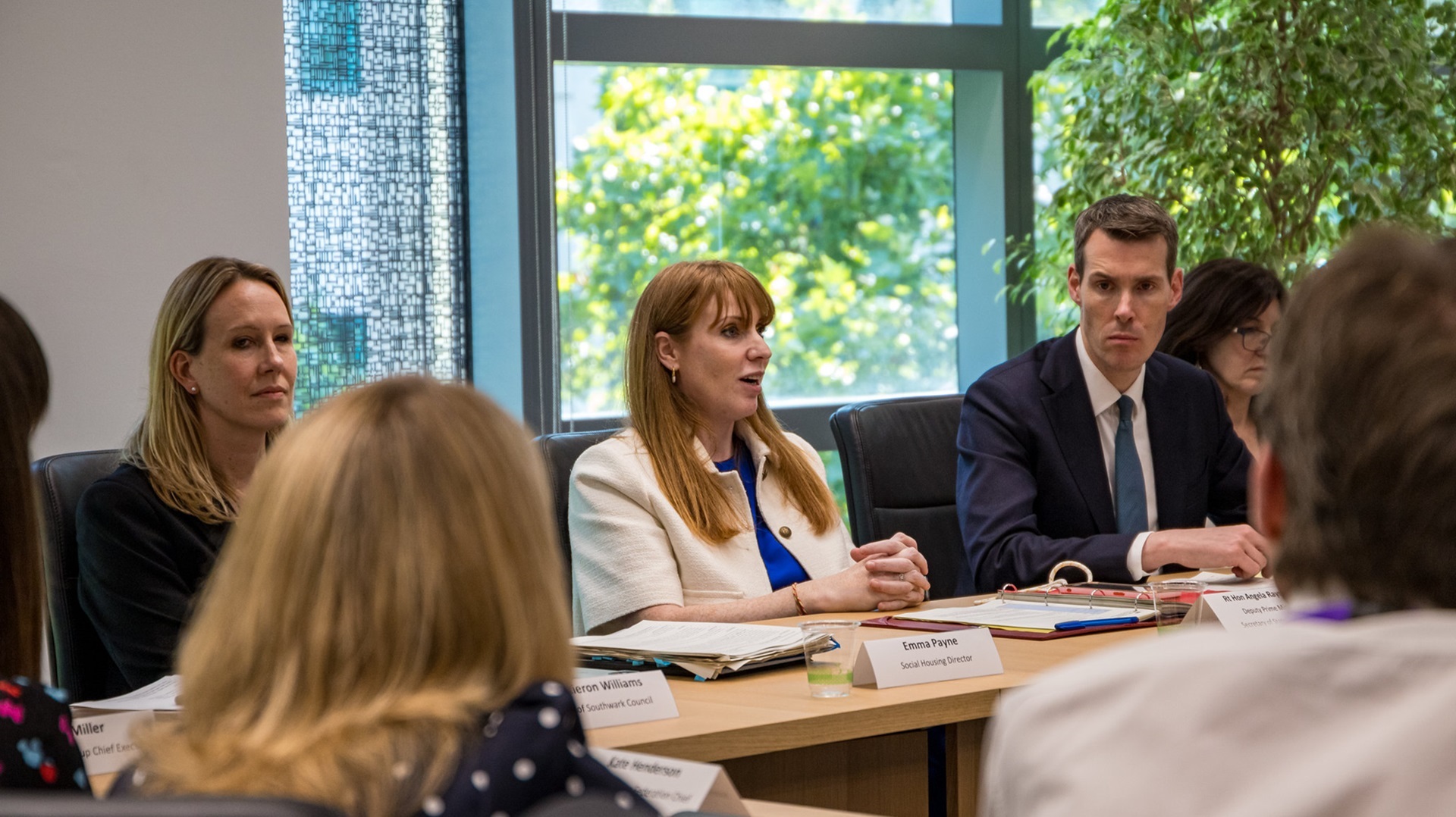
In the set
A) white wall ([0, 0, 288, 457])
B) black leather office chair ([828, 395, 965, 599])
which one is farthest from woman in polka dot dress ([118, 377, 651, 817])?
white wall ([0, 0, 288, 457])

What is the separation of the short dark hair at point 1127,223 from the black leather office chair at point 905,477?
0.51 metres

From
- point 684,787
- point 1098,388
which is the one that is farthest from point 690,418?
point 684,787

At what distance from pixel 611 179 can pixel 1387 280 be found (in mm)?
3779

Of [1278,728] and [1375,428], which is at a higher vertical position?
[1375,428]

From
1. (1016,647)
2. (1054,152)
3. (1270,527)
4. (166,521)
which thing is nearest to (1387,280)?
(1270,527)

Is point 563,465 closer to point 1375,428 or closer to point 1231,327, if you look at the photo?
point 1231,327

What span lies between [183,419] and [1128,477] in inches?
74.3

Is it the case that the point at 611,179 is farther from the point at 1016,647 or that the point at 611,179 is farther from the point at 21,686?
the point at 21,686

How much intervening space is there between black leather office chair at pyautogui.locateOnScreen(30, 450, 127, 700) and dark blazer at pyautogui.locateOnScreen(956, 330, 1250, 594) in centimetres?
165

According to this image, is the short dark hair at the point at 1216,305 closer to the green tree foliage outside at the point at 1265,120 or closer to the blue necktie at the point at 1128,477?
the blue necktie at the point at 1128,477

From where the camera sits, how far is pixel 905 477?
3264 millimetres

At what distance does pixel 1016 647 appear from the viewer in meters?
2.19

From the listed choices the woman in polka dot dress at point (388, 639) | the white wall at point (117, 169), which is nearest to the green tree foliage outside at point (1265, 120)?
the white wall at point (117, 169)

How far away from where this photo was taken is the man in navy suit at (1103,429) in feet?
9.80
